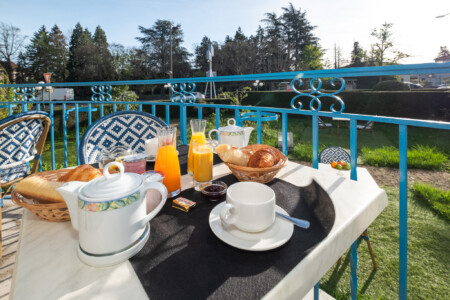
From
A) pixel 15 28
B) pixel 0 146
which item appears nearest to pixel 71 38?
pixel 15 28

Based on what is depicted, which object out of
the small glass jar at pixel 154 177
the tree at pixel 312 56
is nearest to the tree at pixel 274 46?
the tree at pixel 312 56

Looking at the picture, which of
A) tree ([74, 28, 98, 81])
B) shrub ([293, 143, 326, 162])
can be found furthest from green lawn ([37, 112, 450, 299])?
tree ([74, 28, 98, 81])

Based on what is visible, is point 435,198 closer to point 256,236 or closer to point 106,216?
point 256,236

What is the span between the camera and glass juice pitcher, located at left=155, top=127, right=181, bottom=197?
829mm

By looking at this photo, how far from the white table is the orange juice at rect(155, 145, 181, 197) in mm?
311

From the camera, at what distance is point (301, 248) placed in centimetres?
54

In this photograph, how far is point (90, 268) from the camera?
1.64 ft

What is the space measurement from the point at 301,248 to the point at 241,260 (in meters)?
0.15

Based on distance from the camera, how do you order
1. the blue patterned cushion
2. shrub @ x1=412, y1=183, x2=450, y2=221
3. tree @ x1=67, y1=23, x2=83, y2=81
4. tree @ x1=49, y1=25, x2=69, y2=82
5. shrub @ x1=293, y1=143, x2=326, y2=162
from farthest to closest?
tree @ x1=49, y1=25, x2=69, y2=82 < tree @ x1=67, y1=23, x2=83, y2=81 < shrub @ x1=293, y1=143, x2=326, y2=162 < shrub @ x1=412, y1=183, x2=450, y2=221 < the blue patterned cushion

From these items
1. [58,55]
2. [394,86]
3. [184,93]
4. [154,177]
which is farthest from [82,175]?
[58,55]

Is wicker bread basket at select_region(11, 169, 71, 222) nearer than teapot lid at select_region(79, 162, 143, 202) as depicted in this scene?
No

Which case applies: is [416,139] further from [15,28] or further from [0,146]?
[15,28]

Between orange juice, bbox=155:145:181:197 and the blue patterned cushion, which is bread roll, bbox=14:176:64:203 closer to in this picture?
orange juice, bbox=155:145:181:197

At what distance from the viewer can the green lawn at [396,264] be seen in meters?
1.90
